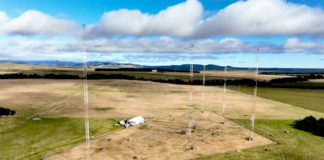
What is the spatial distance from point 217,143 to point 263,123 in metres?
19.4

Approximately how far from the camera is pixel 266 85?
130 m

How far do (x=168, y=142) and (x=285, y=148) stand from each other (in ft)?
70.8

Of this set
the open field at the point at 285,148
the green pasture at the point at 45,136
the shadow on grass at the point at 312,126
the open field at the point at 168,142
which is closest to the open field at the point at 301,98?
the shadow on grass at the point at 312,126

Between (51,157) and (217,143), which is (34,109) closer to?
(51,157)

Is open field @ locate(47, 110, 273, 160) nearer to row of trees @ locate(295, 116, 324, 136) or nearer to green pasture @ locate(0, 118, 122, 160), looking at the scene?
green pasture @ locate(0, 118, 122, 160)

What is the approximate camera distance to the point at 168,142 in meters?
36.6

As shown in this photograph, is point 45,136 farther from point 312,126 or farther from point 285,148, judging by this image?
point 312,126

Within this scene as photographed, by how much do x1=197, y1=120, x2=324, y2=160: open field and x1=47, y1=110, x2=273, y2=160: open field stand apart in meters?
1.81

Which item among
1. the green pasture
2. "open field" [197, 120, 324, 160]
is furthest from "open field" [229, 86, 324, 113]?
the green pasture

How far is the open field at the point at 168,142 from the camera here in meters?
31.6

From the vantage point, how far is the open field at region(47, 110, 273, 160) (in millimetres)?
31578

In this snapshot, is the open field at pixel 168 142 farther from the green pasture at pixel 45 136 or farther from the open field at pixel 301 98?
the open field at pixel 301 98

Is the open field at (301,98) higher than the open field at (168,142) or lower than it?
higher

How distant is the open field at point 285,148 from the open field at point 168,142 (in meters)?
1.81
